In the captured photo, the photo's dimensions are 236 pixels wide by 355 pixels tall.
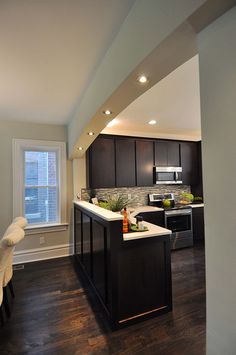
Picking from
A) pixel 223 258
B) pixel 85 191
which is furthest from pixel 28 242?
pixel 223 258

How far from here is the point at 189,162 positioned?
15.7 ft

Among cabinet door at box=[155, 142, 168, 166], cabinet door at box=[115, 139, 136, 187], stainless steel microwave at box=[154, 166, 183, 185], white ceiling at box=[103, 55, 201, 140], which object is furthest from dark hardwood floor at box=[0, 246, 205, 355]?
white ceiling at box=[103, 55, 201, 140]

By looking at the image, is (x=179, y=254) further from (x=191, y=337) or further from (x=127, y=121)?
(x=127, y=121)

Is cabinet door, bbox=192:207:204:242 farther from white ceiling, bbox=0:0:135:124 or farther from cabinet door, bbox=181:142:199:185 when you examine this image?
white ceiling, bbox=0:0:135:124

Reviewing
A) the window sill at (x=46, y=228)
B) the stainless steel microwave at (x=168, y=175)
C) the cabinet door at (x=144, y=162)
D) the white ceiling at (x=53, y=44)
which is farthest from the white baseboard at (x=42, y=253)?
the white ceiling at (x=53, y=44)

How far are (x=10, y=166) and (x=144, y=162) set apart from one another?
269cm

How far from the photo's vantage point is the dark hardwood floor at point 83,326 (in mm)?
1632

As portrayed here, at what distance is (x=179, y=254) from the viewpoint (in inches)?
147

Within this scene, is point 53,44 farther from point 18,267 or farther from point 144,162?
point 18,267

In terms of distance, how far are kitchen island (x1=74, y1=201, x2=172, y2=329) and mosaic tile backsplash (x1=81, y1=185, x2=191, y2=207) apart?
1882mm

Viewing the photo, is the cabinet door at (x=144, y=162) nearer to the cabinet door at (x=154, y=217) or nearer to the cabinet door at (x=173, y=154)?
the cabinet door at (x=173, y=154)

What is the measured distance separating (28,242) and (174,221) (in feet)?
9.74

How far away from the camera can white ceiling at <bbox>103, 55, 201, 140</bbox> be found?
206 centimetres

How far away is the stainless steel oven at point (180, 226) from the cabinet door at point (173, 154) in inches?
45.6
